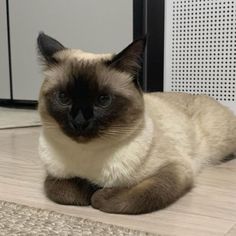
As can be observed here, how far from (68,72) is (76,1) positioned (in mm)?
1988

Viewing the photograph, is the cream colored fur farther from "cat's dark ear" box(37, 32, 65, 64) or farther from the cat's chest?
"cat's dark ear" box(37, 32, 65, 64)

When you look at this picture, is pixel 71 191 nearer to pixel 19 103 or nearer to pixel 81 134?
pixel 81 134

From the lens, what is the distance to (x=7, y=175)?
1.60 metres

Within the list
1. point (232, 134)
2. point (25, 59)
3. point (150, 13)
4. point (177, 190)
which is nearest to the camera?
point (177, 190)

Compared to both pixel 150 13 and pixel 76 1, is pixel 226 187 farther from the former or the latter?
pixel 76 1

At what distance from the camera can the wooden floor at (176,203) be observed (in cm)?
113

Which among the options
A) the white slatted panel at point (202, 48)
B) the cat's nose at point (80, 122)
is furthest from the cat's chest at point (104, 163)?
the white slatted panel at point (202, 48)

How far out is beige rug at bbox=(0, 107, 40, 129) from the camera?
2.77m

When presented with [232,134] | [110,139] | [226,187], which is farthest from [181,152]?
[232,134]

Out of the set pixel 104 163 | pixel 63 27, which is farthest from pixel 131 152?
pixel 63 27

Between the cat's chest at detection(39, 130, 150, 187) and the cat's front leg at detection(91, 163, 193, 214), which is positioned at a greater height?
the cat's chest at detection(39, 130, 150, 187)

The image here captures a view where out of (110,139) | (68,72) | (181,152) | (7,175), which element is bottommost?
(7,175)

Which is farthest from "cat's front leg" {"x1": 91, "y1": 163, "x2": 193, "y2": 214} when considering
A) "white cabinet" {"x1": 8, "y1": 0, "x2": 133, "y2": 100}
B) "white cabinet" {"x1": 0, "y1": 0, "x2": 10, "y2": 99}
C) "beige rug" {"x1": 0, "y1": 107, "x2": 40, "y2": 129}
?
"white cabinet" {"x1": 0, "y1": 0, "x2": 10, "y2": 99}

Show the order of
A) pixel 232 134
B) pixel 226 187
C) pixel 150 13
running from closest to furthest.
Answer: pixel 226 187 < pixel 232 134 < pixel 150 13
